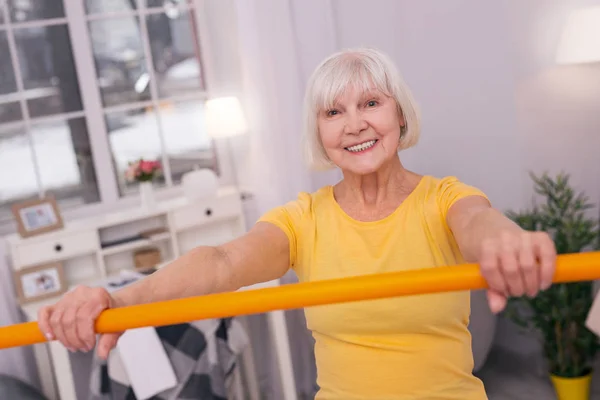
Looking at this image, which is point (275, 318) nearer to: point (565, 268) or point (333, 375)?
point (333, 375)

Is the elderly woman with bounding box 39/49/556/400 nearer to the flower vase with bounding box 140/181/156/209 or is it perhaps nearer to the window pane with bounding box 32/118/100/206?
the flower vase with bounding box 140/181/156/209

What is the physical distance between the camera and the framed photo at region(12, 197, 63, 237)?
305cm

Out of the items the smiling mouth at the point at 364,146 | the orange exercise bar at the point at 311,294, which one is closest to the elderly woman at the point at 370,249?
the smiling mouth at the point at 364,146

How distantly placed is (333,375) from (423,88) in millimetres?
2138

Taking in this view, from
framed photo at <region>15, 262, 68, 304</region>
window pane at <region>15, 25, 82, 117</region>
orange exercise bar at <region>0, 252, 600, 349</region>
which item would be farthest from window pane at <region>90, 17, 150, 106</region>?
orange exercise bar at <region>0, 252, 600, 349</region>

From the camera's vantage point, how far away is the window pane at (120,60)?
3518mm

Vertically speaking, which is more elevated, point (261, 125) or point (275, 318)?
point (261, 125)

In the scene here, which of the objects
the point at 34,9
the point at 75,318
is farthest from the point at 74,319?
the point at 34,9

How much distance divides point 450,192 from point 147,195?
2.13m

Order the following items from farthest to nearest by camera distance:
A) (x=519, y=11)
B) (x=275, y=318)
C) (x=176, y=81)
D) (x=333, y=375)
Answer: (x=176, y=81), (x=519, y=11), (x=275, y=318), (x=333, y=375)

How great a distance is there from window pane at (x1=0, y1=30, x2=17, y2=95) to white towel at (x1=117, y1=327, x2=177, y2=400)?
1320 millimetres

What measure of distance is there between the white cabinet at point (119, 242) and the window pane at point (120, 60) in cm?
55

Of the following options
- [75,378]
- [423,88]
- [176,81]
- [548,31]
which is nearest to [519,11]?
[548,31]

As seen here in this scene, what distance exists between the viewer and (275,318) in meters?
3.04
